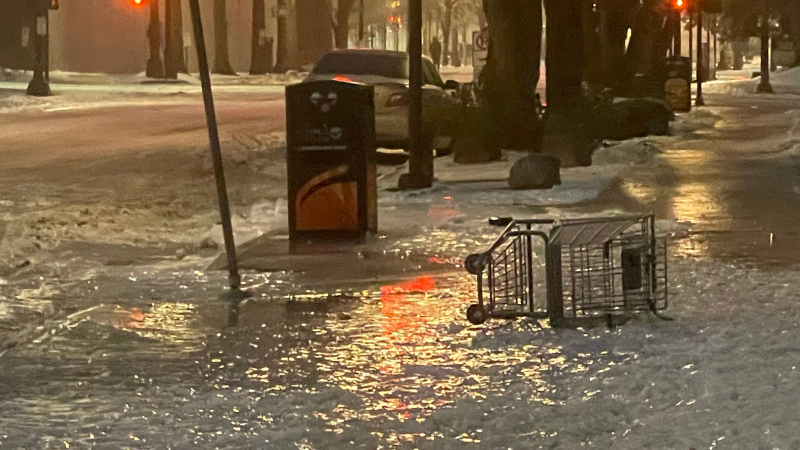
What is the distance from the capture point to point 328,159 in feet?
39.9

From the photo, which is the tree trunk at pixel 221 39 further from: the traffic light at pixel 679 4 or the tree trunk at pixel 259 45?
the traffic light at pixel 679 4

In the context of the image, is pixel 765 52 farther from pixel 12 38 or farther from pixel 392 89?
pixel 392 89

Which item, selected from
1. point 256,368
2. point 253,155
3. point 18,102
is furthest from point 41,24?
point 256,368

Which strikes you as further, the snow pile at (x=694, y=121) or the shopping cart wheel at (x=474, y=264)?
the snow pile at (x=694, y=121)

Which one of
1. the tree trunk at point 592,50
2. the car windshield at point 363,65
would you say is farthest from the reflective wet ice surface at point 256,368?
the tree trunk at point 592,50

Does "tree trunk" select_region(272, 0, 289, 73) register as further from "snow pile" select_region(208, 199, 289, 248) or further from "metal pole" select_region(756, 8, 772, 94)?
"snow pile" select_region(208, 199, 289, 248)

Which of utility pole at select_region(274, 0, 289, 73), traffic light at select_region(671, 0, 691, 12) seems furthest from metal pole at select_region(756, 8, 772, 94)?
utility pole at select_region(274, 0, 289, 73)

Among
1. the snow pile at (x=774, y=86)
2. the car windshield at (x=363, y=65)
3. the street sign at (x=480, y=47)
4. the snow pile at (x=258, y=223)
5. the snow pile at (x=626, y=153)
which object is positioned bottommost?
the snow pile at (x=258, y=223)

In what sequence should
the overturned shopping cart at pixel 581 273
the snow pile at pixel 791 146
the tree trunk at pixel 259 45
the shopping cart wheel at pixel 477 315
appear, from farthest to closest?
1. the tree trunk at pixel 259 45
2. the snow pile at pixel 791 146
3. the shopping cart wheel at pixel 477 315
4. the overturned shopping cart at pixel 581 273

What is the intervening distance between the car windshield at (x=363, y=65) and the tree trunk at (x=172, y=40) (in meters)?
33.7

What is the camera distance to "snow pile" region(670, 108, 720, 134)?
28.9 m

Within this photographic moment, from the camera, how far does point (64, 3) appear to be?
216 ft

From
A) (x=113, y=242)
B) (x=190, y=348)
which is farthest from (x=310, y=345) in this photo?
(x=113, y=242)

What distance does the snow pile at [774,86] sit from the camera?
176 feet
